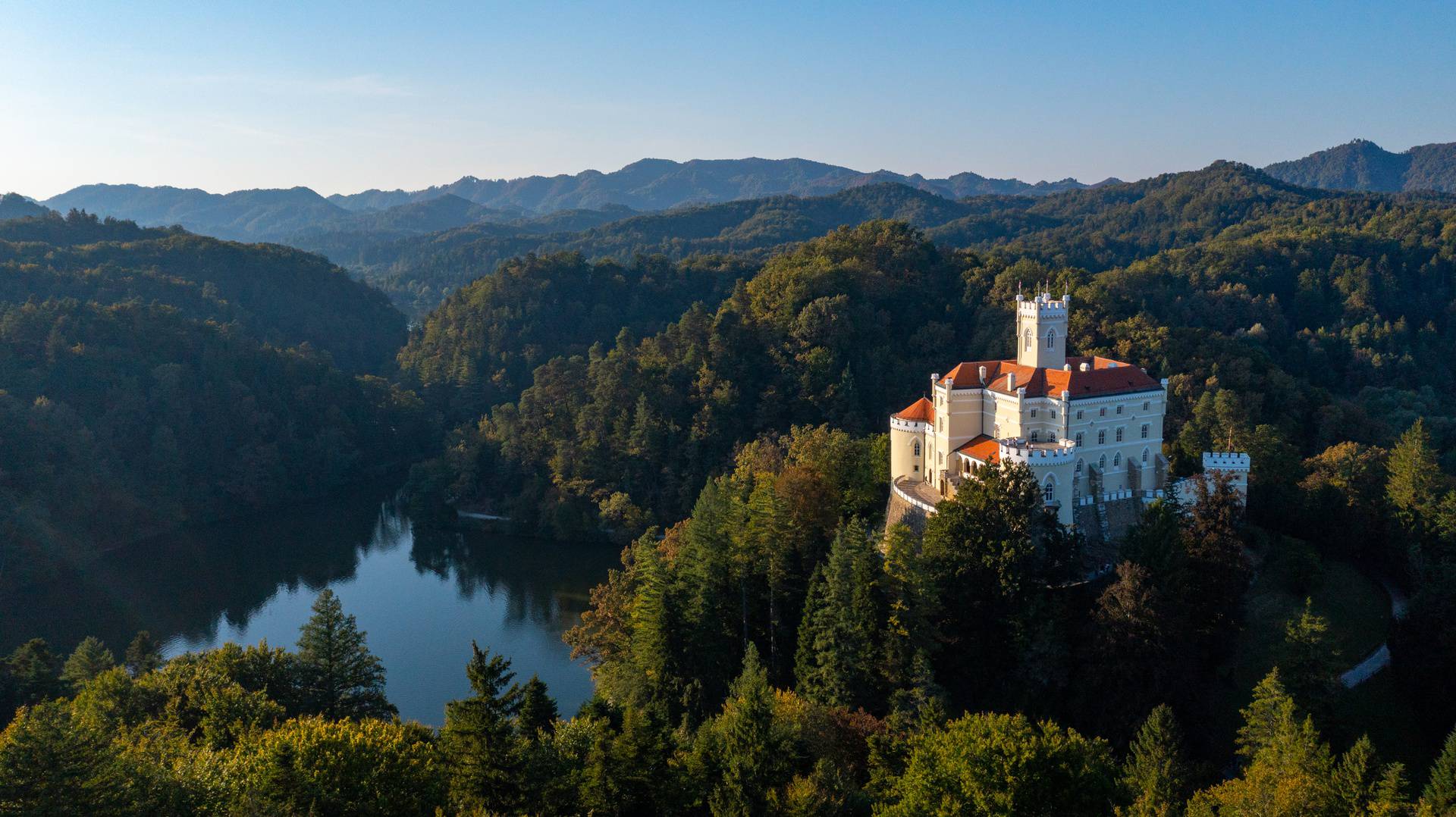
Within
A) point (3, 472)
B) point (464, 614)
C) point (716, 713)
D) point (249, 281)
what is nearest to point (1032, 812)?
point (716, 713)

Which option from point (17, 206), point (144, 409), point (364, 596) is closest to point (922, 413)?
point (364, 596)

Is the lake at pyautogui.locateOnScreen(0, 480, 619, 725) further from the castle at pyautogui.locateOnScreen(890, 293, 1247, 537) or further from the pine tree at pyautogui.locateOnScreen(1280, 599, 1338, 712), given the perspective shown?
the pine tree at pyautogui.locateOnScreen(1280, 599, 1338, 712)

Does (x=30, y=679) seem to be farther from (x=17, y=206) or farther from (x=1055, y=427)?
(x=17, y=206)

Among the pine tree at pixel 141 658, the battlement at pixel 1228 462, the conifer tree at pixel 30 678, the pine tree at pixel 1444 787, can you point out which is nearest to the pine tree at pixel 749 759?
the pine tree at pixel 1444 787

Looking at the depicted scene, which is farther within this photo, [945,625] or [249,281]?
[249,281]

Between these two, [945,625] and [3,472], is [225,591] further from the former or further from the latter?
[945,625]

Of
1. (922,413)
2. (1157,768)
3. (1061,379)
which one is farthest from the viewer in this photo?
(922,413)
